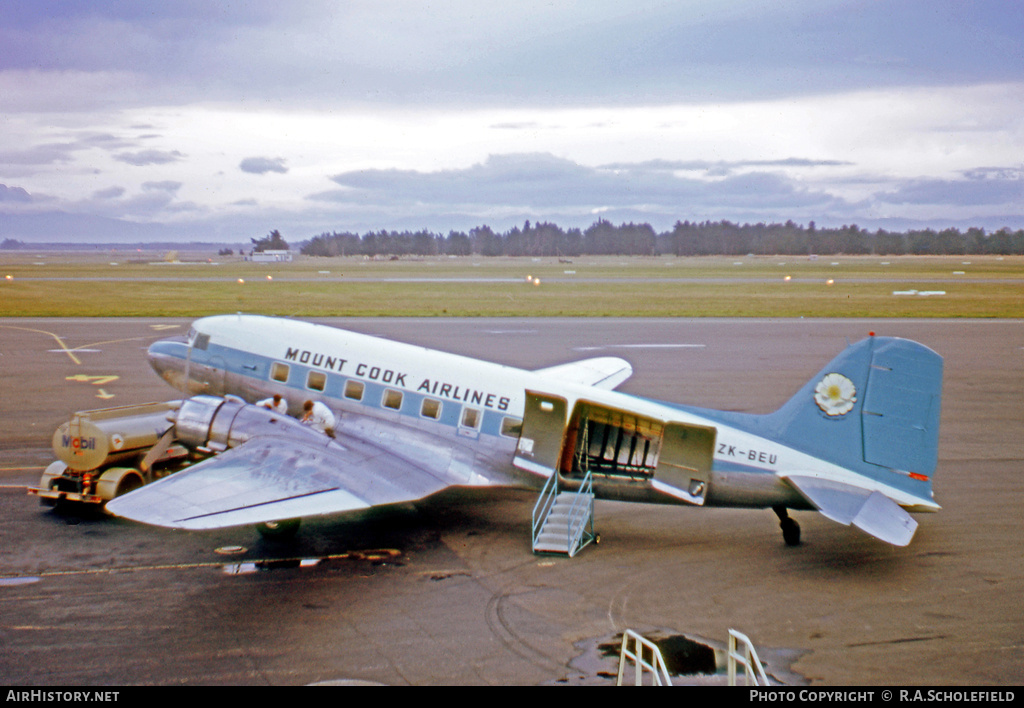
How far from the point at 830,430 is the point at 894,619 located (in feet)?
12.2

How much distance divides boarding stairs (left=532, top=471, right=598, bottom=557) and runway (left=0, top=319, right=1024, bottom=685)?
261 millimetres

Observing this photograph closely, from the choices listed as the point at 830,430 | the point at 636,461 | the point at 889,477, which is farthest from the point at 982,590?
the point at 636,461

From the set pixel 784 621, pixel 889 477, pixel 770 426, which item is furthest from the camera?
pixel 770 426

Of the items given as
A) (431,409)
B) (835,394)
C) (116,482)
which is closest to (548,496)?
(431,409)

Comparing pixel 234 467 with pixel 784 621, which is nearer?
pixel 784 621

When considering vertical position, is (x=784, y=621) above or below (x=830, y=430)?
below

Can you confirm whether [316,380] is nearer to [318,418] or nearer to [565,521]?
[318,418]

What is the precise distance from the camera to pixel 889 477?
535 inches

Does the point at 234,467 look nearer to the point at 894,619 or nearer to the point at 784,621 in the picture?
the point at 784,621

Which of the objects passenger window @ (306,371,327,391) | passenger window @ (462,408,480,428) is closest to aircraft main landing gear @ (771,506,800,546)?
passenger window @ (462,408,480,428)

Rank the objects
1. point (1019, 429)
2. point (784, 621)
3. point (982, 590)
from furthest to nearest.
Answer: point (1019, 429) → point (982, 590) → point (784, 621)

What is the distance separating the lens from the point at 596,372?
73.0 ft

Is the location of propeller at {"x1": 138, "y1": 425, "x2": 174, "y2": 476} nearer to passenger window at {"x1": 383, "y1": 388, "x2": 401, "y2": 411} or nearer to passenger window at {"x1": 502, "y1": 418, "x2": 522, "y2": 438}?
passenger window at {"x1": 383, "y1": 388, "x2": 401, "y2": 411}
